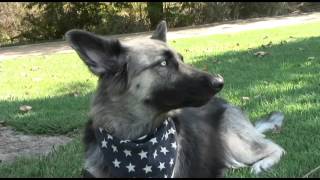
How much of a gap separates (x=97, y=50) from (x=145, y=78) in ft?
1.37

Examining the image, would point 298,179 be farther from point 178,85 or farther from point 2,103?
point 2,103

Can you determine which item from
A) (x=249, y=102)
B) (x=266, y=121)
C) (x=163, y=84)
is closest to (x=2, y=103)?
(x=249, y=102)

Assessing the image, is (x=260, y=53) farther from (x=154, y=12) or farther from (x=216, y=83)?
(x=154, y=12)

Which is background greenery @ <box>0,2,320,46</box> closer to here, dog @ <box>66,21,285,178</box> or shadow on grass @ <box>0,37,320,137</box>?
shadow on grass @ <box>0,37,320,137</box>

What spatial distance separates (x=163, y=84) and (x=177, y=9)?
18.7 m

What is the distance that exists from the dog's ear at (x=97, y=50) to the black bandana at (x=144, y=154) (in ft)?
1.64

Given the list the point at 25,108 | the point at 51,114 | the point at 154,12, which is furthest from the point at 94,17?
the point at 51,114

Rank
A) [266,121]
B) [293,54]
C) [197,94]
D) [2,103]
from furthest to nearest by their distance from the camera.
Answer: [293,54]
[2,103]
[266,121]
[197,94]

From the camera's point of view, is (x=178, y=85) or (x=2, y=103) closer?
(x=178, y=85)

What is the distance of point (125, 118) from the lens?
4383mm

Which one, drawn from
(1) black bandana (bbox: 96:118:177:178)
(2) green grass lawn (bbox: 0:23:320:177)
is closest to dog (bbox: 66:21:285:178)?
(1) black bandana (bbox: 96:118:177:178)

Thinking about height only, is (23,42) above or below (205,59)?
below

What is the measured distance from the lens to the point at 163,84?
426 cm

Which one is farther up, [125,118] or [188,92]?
[188,92]
